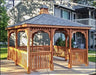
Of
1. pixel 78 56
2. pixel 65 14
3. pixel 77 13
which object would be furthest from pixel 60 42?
pixel 78 56

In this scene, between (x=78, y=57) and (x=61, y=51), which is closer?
(x=78, y=57)

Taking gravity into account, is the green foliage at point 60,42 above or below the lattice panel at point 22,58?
above

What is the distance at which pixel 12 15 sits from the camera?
70.3 ft

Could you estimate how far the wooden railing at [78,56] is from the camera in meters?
10.1

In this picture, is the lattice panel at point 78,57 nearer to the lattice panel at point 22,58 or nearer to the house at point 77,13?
the lattice panel at point 22,58

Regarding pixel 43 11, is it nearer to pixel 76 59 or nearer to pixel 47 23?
pixel 47 23

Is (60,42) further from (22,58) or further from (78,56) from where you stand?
(22,58)

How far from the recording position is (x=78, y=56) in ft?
33.9

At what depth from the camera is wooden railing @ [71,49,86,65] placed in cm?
1014

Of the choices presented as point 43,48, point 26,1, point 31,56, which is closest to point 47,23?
point 31,56

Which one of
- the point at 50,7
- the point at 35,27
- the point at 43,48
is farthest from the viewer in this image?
the point at 50,7

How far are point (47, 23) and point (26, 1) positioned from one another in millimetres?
12650

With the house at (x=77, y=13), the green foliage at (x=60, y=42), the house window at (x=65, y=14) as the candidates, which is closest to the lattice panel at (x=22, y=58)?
the green foliage at (x=60, y=42)

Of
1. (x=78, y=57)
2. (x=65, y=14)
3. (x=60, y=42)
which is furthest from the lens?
(x=65, y=14)
